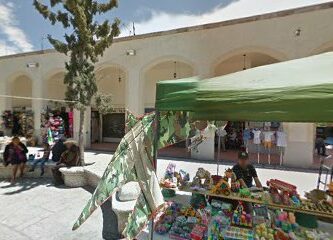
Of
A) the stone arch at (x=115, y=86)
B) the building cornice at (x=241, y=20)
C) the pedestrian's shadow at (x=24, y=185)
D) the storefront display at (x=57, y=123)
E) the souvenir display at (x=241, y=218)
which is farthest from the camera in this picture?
the stone arch at (x=115, y=86)

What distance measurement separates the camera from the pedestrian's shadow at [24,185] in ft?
23.5

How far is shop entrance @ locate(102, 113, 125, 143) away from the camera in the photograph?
17188mm

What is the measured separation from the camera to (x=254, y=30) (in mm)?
9812

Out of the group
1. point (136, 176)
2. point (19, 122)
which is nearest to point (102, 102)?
point (136, 176)

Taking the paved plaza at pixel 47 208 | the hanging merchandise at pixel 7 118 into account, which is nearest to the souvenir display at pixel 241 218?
the paved plaza at pixel 47 208

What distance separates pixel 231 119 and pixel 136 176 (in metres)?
1.21

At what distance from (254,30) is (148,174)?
9.06m

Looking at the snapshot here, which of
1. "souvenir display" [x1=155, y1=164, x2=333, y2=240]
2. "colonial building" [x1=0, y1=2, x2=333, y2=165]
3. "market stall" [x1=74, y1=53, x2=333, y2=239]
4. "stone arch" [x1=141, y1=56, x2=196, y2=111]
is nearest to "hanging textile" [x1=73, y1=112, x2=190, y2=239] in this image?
"market stall" [x1=74, y1=53, x2=333, y2=239]

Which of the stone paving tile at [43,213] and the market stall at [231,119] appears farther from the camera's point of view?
the stone paving tile at [43,213]

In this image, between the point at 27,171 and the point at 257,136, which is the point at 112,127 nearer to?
the point at 27,171

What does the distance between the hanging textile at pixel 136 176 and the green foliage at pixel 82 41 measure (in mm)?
6541

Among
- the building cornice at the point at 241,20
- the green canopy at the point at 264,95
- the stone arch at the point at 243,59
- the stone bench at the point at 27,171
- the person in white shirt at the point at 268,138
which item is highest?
the building cornice at the point at 241,20

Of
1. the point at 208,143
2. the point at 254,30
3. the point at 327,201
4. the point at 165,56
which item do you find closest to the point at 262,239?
the point at 327,201

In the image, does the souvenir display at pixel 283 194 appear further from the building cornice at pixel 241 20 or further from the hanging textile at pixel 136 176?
the building cornice at pixel 241 20
